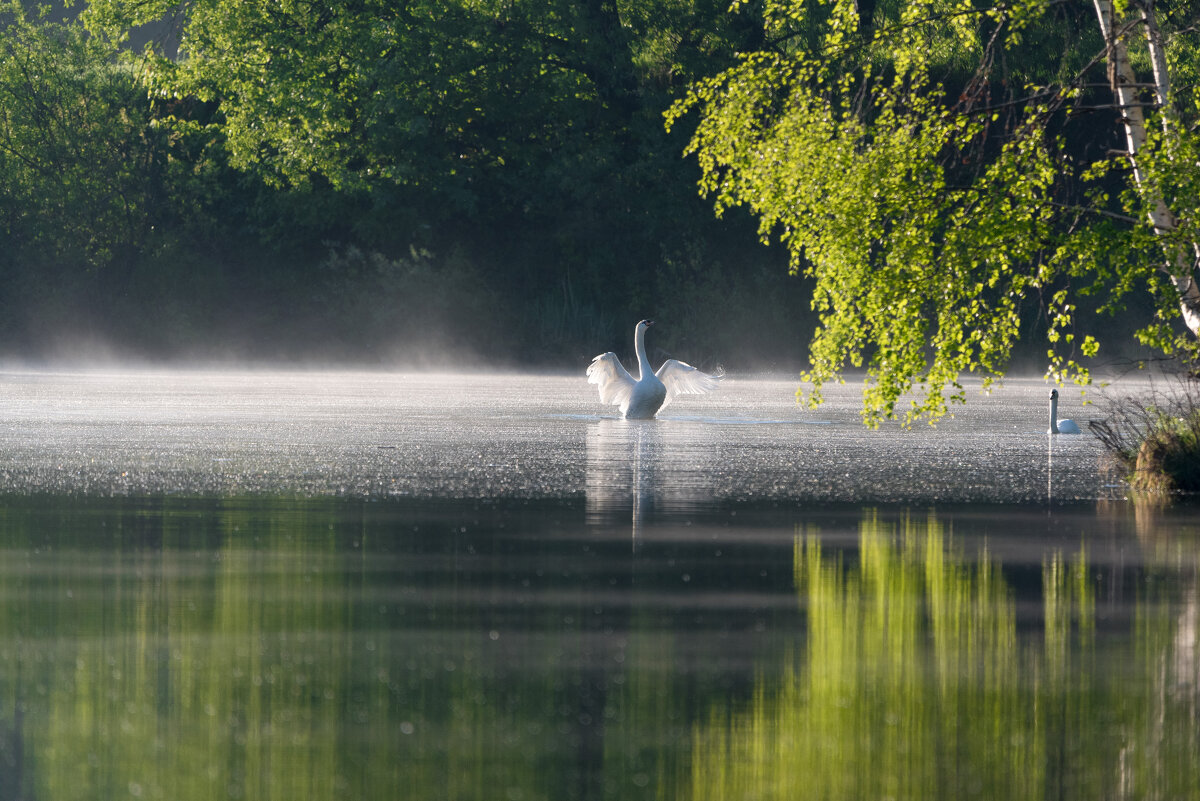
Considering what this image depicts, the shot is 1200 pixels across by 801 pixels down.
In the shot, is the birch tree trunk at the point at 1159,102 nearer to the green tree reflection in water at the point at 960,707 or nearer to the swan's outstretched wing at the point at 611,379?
the green tree reflection in water at the point at 960,707

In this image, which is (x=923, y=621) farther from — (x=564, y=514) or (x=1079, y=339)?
(x=1079, y=339)

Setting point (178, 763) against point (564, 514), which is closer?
point (178, 763)

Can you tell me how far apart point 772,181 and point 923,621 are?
8777 mm

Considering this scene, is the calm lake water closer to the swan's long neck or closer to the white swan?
the white swan

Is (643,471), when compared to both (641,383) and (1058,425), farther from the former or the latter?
(641,383)

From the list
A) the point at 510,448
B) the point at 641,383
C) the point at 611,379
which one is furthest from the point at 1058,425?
the point at 510,448

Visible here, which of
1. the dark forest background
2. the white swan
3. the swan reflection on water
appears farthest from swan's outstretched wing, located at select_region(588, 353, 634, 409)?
the dark forest background

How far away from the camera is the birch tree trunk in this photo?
632 inches

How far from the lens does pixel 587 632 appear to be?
27.9 feet

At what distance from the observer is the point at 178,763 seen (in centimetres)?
596

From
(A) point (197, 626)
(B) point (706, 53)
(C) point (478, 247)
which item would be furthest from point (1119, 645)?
(C) point (478, 247)

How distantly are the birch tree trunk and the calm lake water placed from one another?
6.69 ft

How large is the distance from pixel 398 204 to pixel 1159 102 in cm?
4446

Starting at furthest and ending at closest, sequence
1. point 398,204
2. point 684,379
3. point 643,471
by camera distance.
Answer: point 398,204
point 684,379
point 643,471
